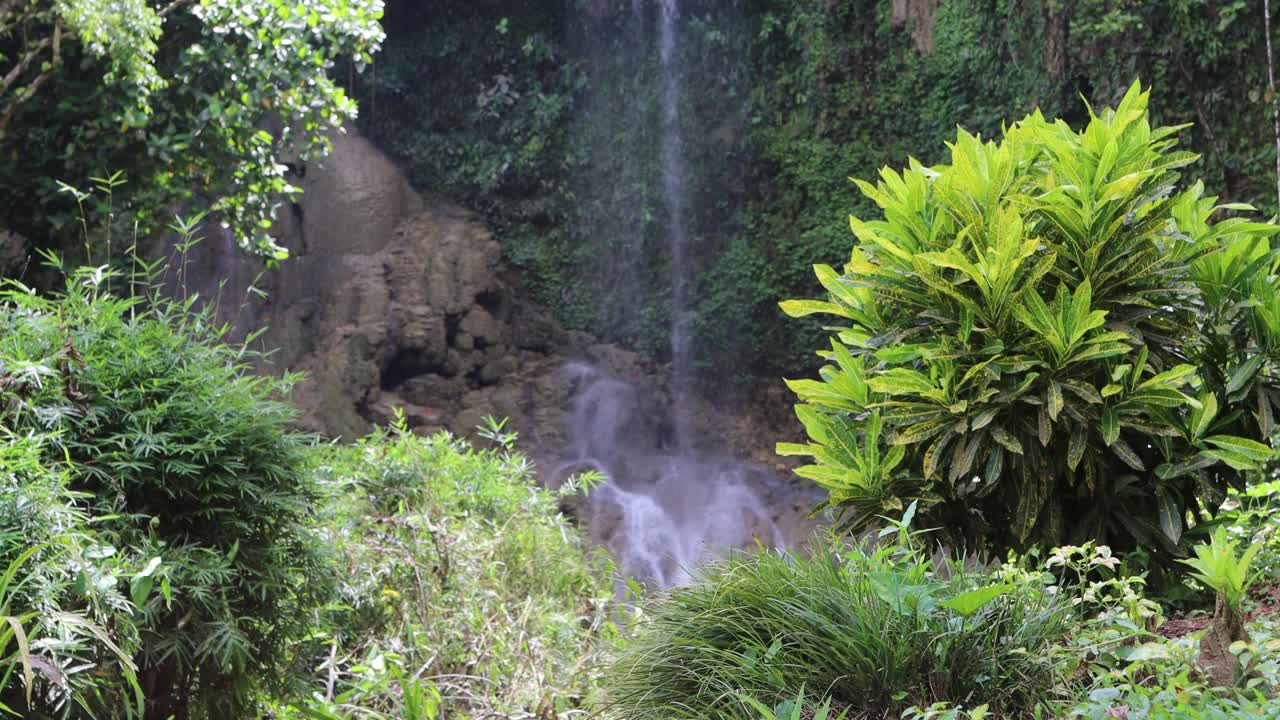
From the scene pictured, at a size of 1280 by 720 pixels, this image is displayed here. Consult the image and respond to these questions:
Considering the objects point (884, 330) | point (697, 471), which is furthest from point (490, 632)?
point (697, 471)

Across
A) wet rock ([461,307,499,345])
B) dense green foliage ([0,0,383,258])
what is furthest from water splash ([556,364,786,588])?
dense green foliage ([0,0,383,258])

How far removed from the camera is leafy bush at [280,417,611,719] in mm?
4195

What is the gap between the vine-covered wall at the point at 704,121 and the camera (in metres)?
10.5

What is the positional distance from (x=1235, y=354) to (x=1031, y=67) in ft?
24.4

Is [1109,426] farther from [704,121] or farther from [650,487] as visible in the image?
[704,121]

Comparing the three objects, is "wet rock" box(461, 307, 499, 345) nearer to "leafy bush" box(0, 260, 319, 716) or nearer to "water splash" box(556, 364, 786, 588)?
"water splash" box(556, 364, 786, 588)

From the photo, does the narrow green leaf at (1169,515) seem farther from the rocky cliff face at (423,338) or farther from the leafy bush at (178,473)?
the rocky cliff face at (423,338)

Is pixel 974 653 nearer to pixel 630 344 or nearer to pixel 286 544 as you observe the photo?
pixel 286 544

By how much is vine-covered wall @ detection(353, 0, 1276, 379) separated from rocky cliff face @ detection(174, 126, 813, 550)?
50cm

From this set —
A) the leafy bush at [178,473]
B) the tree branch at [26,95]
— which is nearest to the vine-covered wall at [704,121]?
the tree branch at [26,95]

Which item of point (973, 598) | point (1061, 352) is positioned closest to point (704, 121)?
point (1061, 352)

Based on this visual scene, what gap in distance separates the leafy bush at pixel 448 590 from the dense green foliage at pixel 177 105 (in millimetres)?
2449

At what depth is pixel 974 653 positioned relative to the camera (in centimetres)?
220

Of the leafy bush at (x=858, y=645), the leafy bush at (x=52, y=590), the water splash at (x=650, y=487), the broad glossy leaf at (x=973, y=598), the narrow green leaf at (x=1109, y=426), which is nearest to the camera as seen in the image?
the broad glossy leaf at (x=973, y=598)
